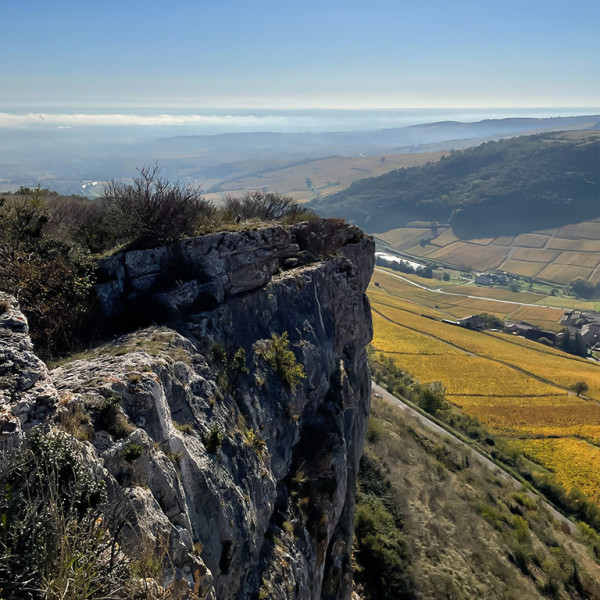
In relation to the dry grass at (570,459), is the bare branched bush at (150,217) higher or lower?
higher

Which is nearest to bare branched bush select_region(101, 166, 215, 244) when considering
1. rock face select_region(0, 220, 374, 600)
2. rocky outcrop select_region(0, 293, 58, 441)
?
rock face select_region(0, 220, 374, 600)

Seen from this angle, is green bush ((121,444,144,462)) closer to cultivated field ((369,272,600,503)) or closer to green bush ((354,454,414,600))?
green bush ((354,454,414,600))

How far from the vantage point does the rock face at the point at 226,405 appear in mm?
9078

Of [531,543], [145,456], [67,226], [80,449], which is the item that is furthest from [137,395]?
[531,543]

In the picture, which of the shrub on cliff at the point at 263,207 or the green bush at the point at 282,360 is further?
the shrub on cliff at the point at 263,207

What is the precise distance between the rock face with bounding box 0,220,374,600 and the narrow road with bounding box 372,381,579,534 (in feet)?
101

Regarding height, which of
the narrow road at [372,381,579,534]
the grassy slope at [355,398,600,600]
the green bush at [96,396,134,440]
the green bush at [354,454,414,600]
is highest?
the green bush at [96,396,134,440]

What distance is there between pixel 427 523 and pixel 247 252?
22.5m

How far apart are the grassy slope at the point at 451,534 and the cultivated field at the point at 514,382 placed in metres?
17.3

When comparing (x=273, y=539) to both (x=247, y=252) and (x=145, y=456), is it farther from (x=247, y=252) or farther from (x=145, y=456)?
(x=247, y=252)

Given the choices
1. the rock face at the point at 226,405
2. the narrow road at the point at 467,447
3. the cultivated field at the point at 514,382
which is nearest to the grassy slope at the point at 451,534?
the narrow road at the point at 467,447

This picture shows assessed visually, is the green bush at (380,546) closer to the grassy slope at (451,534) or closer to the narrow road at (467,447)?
the grassy slope at (451,534)

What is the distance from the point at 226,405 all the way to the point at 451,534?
22.9 meters

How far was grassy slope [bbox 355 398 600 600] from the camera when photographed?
23.8m
